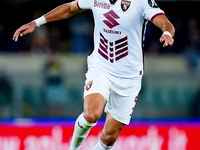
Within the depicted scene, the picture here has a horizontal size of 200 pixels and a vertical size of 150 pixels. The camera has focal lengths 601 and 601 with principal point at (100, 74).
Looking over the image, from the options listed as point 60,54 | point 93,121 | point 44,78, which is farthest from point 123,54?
point 60,54

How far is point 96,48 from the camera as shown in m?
6.98

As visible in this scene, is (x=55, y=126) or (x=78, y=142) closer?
(x=78, y=142)

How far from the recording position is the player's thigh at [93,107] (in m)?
6.43

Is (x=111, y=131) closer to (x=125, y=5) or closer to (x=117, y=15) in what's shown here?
(x=117, y=15)

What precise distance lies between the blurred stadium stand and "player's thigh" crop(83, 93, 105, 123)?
4.00m

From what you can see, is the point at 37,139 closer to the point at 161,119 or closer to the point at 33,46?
the point at 161,119

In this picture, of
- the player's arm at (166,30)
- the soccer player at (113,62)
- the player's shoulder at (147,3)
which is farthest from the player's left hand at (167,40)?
the player's shoulder at (147,3)

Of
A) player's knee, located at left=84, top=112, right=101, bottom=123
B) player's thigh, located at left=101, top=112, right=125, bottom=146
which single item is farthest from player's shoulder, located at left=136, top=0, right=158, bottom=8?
player's thigh, located at left=101, top=112, right=125, bottom=146

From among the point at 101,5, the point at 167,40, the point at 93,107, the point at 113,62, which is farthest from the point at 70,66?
the point at 167,40

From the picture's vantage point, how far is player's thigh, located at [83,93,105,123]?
6.43 metres

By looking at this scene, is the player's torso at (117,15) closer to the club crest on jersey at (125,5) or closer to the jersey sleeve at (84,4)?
the club crest on jersey at (125,5)

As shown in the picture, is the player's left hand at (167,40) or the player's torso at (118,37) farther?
the player's torso at (118,37)

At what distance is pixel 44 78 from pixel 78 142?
12.8 feet

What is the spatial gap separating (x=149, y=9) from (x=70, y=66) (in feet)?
20.3
